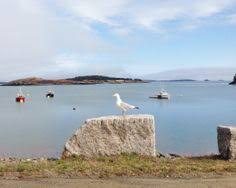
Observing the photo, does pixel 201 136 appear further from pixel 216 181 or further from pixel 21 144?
pixel 216 181

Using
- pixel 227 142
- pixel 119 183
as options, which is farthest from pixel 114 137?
pixel 119 183

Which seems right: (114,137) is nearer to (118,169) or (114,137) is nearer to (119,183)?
(118,169)

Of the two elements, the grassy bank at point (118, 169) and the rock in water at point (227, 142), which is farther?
the rock in water at point (227, 142)

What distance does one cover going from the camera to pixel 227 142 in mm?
15781

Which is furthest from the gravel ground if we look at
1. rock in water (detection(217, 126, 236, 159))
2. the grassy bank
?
rock in water (detection(217, 126, 236, 159))

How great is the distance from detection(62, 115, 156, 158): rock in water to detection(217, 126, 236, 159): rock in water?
2.03m

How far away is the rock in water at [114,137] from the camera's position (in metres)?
15.7

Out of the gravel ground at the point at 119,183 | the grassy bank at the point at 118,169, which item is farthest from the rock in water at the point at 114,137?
the gravel ground at the point at 119,183

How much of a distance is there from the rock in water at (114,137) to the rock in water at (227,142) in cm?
203

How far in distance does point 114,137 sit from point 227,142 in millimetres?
3164

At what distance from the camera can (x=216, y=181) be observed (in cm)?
1210

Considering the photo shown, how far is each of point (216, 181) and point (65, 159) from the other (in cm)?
488

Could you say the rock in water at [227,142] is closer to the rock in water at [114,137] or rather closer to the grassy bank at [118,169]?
the grassy bank at [118,169]

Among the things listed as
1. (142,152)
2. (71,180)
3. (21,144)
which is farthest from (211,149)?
(71,180)
